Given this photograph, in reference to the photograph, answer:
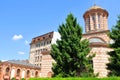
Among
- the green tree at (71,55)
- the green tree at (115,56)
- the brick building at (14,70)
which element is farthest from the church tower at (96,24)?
the brick building at (14,70)

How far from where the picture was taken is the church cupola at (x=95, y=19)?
33156mm

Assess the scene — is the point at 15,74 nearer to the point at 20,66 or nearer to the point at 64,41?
the point at 20,66

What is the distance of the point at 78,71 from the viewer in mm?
16672

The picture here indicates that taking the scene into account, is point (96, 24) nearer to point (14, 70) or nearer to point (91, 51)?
point (91, 51)

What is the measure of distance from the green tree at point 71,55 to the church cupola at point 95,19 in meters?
16.1

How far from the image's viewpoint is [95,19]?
109ft

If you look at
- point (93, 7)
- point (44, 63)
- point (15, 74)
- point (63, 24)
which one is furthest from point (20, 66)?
point (63, 24)

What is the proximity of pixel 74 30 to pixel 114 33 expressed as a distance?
3.86 m

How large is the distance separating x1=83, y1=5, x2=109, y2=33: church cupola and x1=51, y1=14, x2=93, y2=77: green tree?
52.8 feet

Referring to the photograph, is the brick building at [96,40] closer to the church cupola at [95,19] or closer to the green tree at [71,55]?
the church cupola at [95,19]

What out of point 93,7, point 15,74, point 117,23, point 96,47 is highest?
point 93,7

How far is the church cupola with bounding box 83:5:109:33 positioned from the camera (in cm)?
3316

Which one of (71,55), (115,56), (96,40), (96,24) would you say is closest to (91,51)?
(96,40)

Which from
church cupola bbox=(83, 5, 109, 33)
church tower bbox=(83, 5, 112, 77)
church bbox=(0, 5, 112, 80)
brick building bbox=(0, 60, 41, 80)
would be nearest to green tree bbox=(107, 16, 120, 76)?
church bbox=(0, 5, 112, 80)
